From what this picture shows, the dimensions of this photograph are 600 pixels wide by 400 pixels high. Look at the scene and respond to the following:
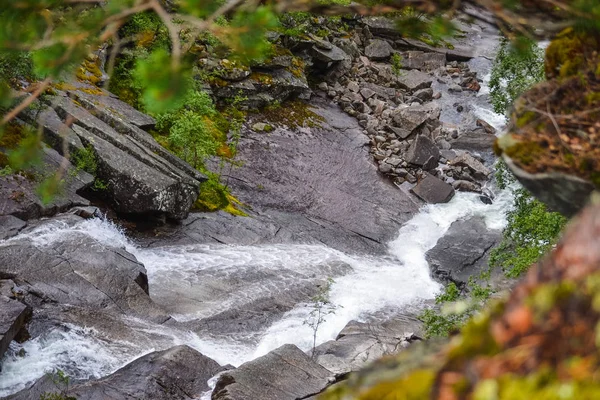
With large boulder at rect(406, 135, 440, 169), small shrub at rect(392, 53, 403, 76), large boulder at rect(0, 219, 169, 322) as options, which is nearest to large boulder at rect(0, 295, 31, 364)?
large boulder at rect(0, 219, 169, 322)

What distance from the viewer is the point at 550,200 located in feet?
15.1

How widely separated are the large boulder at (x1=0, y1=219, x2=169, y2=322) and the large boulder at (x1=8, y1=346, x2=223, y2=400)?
264cm

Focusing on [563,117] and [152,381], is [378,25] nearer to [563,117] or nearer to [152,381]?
[152,381]

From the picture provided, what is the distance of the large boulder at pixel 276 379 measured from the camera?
10.4 metres

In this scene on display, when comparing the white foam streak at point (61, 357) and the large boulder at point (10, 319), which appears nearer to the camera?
the large boulder at point (10, 319)

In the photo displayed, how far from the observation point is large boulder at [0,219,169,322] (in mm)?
13086

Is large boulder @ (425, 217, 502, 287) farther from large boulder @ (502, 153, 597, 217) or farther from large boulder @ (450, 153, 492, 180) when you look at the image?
large boulder @ (502, 153, 597, 217)

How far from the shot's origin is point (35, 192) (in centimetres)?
1555

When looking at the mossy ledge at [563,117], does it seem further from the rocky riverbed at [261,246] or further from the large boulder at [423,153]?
the large boulder at [423,153]

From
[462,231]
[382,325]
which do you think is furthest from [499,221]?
[382,325]

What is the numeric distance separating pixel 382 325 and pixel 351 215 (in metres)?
8.35

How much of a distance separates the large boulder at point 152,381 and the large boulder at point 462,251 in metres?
11.7

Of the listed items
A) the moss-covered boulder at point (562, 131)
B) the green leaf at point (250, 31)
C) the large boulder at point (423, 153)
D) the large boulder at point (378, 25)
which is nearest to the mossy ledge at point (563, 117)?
the moss-covered boulder at point (562, 131)

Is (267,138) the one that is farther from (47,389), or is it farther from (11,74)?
(47,389)
